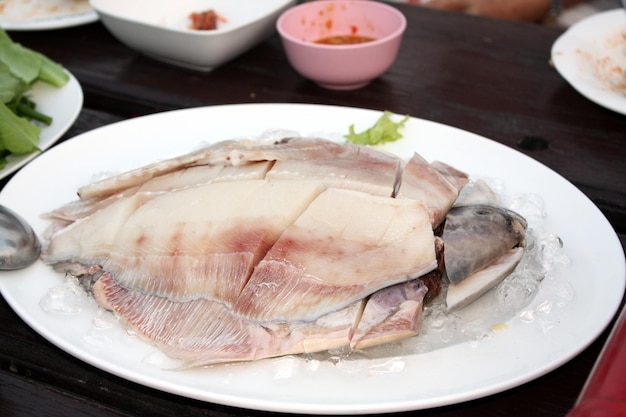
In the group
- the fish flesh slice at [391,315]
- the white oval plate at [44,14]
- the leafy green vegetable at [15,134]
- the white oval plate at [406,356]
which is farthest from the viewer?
the white oval plate at [44,14]

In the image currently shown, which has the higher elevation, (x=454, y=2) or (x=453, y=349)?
(x=453, y=349)

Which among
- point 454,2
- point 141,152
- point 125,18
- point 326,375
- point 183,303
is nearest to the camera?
point 326,375

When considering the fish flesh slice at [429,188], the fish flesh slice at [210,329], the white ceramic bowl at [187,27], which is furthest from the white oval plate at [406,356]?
the white ceramic bowl at [187,27]

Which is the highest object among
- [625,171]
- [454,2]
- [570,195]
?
[570,195]

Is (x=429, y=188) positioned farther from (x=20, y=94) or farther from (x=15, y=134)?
(x=20, y=94)

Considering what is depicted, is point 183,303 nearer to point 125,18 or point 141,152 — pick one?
point 141,152

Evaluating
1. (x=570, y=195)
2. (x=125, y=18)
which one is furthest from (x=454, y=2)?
(x=570, y=195)

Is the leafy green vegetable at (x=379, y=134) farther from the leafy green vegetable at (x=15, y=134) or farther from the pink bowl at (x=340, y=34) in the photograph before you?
the leafy green vegetable at (x=15, y=134)
